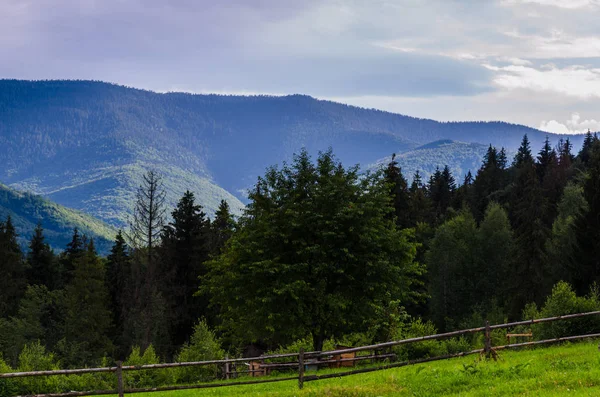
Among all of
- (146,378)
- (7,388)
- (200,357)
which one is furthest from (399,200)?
(7,388)

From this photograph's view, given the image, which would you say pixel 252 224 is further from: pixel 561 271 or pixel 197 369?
pixel 561 271

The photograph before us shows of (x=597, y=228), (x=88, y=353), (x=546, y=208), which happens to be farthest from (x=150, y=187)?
(x=546, y=208)

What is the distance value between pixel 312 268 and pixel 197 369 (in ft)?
31.5

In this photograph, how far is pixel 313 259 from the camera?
1404 inches

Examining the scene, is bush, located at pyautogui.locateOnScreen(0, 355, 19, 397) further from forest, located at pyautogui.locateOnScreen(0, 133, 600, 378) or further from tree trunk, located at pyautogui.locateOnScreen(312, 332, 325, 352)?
tree trunk, located at pyautogui.locateOnScreen(312, 332, 325, 352)

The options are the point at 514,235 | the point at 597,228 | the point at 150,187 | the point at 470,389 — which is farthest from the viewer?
the point at 514,235

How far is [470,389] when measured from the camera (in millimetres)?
17219

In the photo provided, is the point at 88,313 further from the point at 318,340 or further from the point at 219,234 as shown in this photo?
the point at 318,340

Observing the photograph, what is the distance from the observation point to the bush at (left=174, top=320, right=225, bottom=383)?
36281mm

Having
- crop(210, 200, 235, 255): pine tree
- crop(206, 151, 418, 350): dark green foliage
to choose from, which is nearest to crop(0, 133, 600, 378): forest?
crop(206, 151, 418, 350): dark green foliage

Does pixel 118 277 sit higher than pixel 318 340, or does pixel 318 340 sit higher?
pixel 318 340

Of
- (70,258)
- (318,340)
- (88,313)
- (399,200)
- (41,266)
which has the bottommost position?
(88,313)

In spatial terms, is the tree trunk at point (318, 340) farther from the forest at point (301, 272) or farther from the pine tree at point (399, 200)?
the pine tree at point (399, 200)

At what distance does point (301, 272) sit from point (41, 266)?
73.5 meters
